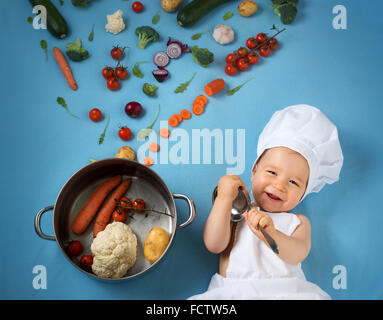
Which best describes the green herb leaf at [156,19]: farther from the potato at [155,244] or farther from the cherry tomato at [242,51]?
the potato at [155,244]

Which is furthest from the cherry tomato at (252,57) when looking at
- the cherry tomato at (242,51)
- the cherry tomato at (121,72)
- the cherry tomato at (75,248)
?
the cherry tomato at (75,248)

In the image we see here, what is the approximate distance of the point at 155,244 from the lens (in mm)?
1031

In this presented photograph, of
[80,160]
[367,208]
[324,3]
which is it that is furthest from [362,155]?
[80,160]

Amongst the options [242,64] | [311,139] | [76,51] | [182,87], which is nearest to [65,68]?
[76,51]

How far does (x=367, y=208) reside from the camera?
125 cm

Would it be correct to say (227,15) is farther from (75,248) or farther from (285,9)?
(75,248)

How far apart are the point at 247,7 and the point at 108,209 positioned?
36.1 inches

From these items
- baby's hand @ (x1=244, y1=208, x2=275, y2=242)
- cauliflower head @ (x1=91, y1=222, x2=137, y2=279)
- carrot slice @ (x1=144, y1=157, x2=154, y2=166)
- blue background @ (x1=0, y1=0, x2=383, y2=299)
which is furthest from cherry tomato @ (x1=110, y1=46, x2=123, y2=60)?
baby's hand @ (x1=244, y1=208, x2=275, y2=242)

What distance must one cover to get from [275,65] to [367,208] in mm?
629

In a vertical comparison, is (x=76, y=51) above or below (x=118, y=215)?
above

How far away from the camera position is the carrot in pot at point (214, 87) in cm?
128

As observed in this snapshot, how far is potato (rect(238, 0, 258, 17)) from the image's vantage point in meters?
1.34

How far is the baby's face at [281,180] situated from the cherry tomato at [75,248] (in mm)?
563

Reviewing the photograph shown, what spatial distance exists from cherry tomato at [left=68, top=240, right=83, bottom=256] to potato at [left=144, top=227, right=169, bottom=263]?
0.21 m
